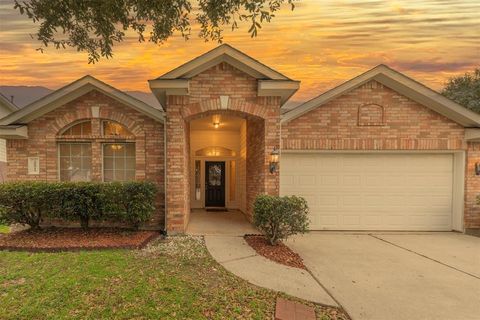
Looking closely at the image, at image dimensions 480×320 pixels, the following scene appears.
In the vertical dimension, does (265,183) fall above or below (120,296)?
above

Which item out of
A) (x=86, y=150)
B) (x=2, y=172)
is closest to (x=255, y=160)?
(x=86, y=150)

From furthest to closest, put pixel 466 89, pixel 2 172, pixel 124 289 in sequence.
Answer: pixel 466 89, pixel 2 172, pixel 124 289

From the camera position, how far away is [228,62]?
7.62m

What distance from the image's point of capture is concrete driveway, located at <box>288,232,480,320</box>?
3992 millimetres

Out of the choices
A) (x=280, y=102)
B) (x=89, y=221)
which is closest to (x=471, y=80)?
(x=280, y=102)

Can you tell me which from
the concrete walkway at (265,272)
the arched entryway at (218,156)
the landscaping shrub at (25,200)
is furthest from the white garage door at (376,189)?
the landscaping shrub at (25,200)

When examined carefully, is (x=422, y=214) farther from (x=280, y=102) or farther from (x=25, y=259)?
(x=25, y=259)

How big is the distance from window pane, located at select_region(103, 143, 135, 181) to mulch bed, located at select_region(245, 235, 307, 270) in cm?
430

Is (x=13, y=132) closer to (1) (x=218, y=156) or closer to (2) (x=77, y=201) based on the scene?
(2) (x=77, y=201)

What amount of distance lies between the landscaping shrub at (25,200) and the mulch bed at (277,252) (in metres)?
5.30

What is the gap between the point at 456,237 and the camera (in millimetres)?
8172

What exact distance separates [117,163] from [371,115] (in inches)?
314

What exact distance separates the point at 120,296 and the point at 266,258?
9.66 feet

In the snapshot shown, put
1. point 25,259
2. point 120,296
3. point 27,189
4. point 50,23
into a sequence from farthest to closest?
point 27,189 < point 25,259 < point 50,23 < point 120,296
